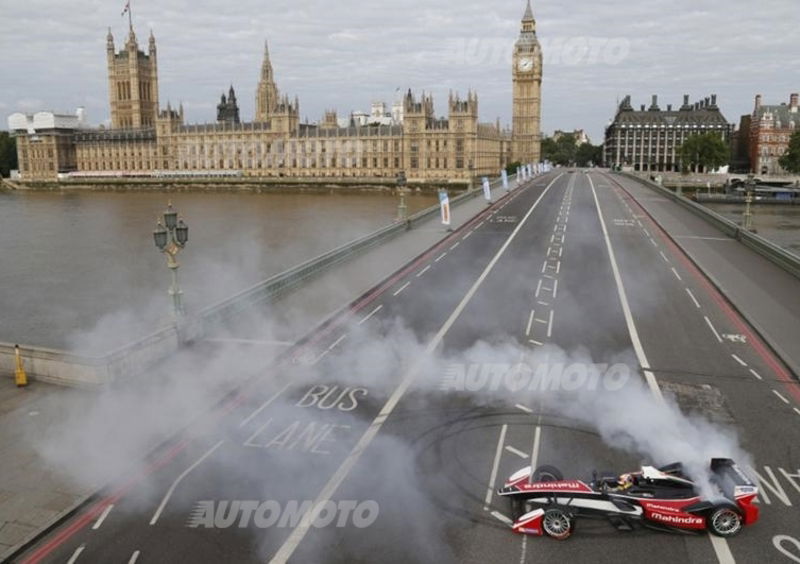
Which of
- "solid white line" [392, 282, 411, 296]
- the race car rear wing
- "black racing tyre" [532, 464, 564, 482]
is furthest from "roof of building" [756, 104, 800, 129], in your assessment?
"black racing tyre" [532, 464, 564, 482]

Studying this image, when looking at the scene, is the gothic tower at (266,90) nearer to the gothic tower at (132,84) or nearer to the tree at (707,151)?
the gothic tower at (132,84)

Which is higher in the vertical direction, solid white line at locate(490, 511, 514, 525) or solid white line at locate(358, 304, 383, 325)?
solid white line at locate(358, 304, 383, 325)

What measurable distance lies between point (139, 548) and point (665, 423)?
9.80 m

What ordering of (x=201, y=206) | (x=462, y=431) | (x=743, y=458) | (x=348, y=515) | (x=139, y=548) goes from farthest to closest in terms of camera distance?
1. (x=201, y=206)
2. (x=462, y=431)
3. (x=743, y=458)
4. (x=348, y=515)
5. (x=139, y=548)

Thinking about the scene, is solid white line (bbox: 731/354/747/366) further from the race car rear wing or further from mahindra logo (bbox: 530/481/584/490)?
mahindra logo (bbox: 530/481/584/490)

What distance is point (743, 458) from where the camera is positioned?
12.7 m

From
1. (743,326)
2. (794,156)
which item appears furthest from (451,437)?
(794,156)

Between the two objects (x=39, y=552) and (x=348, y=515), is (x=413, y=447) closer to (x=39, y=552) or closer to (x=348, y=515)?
(x=348, y=515)

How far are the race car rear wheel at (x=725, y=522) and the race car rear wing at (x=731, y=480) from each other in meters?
0.24

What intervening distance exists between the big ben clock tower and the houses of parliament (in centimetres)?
26

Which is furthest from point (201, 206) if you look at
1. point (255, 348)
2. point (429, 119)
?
point (255, 348)

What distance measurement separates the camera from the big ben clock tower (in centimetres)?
18450

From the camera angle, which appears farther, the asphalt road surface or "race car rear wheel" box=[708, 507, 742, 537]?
"race car rear wheel" box=[708, 507, 742, 537]

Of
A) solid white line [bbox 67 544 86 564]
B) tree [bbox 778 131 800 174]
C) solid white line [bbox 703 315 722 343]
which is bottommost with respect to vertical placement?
solid white line [bbox 67 544 86 564]
